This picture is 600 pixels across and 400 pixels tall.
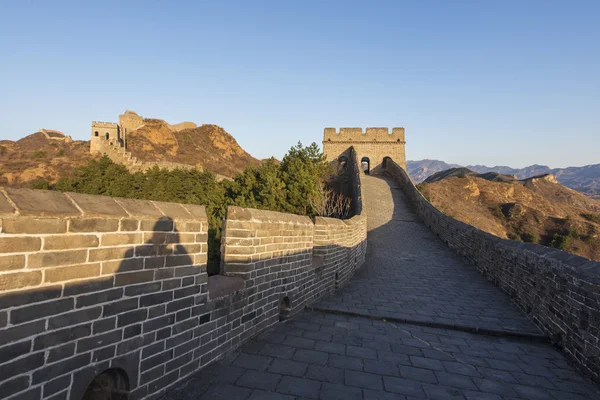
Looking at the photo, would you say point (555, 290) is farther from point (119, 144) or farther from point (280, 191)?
point (119, 144)

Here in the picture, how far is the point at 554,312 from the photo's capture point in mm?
5004

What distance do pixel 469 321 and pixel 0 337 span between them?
598cm

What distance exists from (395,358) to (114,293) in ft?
10.4

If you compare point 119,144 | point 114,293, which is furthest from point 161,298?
A: point 119,144

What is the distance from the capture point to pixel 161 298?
2.80 metres

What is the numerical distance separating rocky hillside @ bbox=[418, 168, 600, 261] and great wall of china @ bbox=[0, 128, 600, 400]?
2119cm

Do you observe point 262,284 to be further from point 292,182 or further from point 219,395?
point 292,182

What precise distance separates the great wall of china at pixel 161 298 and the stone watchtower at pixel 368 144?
88.5ft

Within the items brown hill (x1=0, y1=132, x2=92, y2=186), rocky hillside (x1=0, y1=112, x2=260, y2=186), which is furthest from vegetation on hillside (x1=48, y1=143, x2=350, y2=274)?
brown hill (x1=0, y1=132, x2=92, y2=186)

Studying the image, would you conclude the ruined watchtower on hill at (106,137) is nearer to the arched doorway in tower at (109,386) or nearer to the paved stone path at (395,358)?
the paved stone path at (395,358)

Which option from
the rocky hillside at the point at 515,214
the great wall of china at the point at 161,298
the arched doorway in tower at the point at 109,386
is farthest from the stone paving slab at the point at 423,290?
the rocky hillside at the point at 515,214

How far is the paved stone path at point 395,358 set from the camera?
10.3 feet

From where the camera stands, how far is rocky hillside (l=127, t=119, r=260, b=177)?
72.9 metres

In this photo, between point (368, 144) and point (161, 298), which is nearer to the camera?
point (161, 298)
